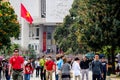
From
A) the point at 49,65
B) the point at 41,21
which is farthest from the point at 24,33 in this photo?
the point at 49,65

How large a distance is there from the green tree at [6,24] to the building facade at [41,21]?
6200cm

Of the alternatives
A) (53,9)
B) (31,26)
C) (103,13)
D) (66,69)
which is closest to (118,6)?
(103,13)

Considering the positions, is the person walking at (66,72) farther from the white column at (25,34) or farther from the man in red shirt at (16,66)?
the white column at (25,34)

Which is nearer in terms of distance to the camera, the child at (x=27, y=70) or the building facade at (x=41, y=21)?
the child at (x=27, y=70)

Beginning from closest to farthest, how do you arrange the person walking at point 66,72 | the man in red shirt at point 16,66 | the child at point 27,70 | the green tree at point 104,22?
the man in red shirt at point 16,66 < the person walking at point 66,72 < the child at point 27,70 < the green tree at point 104,22

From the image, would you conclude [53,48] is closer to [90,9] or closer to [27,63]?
[90,9]

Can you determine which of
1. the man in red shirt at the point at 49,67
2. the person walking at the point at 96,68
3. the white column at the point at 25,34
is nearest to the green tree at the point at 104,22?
the man in red shirt at the point at 49,67

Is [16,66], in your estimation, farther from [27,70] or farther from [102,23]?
[102,23]

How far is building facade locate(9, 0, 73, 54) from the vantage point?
346 ft

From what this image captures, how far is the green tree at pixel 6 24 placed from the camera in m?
39.9

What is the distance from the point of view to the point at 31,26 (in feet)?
367

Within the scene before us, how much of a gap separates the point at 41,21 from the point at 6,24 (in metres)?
66.7

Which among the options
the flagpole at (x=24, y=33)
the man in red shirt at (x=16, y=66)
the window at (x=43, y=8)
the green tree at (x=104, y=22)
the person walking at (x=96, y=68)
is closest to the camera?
the man in red shirt at (x=16, y=66)

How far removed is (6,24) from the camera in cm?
4109
